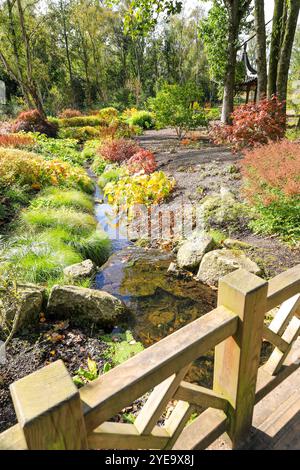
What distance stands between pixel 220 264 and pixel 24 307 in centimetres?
255

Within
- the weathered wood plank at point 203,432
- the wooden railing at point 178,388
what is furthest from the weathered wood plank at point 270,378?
the weathered wood plank at point 203,432

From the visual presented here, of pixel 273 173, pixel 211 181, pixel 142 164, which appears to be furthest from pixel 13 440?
pixel 142 164

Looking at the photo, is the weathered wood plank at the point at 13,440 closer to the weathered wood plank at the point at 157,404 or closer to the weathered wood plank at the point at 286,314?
the weathered wood plank at the point at 157,404

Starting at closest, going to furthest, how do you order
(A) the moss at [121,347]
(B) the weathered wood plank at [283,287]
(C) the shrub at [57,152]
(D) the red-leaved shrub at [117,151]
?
(B) the weathered wood plank at [283,287], (A) the moss at [121,347], (D) the red-leaved shrub at [117,151], (C) the shrub at [57,152]

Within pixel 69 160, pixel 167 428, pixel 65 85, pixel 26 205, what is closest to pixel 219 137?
pixel 69 160

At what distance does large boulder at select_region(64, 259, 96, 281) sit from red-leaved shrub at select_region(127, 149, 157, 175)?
4426 mm

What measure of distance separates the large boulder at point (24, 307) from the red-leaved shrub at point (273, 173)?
3.71 meters

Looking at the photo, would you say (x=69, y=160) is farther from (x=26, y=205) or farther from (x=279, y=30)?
(x=279, y=30)

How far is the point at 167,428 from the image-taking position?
4.41 feet

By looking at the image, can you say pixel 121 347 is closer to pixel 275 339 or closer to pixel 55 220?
pixel 275 339

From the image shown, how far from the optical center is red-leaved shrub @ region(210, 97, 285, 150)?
25.7ft

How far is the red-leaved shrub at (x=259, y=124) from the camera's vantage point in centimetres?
784

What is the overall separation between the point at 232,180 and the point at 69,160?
261 inches

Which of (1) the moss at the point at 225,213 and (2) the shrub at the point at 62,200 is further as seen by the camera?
(2) the shrub at the point at 62,200
